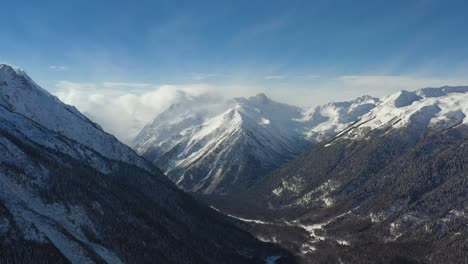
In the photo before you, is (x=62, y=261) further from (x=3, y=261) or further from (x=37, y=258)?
(x=3, y=261)

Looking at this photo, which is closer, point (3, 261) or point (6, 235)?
point (3, 261)

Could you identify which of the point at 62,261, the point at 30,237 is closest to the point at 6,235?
the point at 30,237

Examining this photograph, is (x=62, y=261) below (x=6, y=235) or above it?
below

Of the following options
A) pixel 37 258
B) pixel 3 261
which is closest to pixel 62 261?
pixel 37 258

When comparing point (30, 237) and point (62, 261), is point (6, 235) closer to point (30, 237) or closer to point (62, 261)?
point (30, 237)

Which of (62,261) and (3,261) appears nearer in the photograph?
(3,261)
